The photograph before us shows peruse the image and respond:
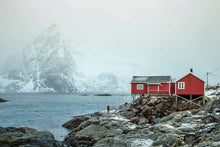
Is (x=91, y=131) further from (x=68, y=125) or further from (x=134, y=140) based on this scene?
(x=68, y=125)

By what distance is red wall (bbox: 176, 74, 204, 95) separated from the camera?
40344 millimetres

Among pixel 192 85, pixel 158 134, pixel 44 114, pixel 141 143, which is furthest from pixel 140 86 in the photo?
pixel 141 143

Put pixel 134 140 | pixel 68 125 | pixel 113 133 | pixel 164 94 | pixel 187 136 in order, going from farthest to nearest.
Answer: pixel 164 94 < pixel 68 125 < pixel 113 133 < pixel 134 140 < pixel 187 136

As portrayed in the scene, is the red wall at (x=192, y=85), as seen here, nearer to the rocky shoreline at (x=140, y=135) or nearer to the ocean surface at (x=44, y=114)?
the rocky shoreline at (x=140, y=135)

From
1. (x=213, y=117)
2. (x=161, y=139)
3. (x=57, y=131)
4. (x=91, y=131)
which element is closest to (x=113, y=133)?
(x=91, y=131)

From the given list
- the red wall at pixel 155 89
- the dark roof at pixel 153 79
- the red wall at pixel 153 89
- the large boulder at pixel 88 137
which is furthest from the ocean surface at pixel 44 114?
the red wall at pixel 153 89

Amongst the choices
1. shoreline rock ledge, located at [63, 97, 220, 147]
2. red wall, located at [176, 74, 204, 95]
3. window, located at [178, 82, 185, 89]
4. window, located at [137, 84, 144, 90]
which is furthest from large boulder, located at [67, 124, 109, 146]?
window, located at [137, 84, 144, 90]

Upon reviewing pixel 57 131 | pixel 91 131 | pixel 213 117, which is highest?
pixel 213 117

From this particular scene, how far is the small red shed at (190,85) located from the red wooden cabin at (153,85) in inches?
128

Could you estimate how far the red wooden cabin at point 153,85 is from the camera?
44.9 m

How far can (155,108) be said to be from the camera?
1465 inches

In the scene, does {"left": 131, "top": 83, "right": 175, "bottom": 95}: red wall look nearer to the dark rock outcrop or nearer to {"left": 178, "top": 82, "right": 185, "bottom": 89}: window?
{"left": 178, "top": 82, "right": 185, "bottom": 89}: window

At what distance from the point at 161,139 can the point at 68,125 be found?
23.4 meters

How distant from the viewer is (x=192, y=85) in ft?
134
